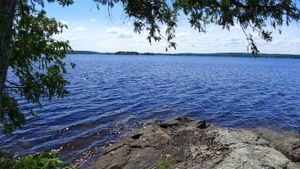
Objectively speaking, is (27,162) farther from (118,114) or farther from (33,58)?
(118,114)

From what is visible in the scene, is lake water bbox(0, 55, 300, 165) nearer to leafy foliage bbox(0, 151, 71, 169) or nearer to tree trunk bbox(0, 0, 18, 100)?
leafy foliage bbox(0, 151, 71, 169)

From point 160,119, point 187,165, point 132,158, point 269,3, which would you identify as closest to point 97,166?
point 132,158

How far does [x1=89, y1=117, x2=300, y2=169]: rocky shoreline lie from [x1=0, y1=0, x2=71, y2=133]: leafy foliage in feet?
15.1

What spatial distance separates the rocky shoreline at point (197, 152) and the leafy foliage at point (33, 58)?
461 cm

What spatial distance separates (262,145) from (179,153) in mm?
3552

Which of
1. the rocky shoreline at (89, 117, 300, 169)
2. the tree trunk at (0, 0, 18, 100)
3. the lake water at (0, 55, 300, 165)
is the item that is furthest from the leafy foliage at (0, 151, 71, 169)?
the lake water at (0, 55, 300, 165)

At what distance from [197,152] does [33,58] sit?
283 inches

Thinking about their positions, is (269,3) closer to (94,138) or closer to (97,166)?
(97,166)

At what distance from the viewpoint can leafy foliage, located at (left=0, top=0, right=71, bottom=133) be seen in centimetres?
1062

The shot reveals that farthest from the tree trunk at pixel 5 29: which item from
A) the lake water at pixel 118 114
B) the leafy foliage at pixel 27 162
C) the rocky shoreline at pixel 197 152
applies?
the lake water at pixel 118 114

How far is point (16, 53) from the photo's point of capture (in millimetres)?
10562

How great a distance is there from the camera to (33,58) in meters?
11.3

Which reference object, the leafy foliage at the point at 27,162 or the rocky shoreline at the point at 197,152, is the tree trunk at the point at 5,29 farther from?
the rocky shoreline at the point at 197,152

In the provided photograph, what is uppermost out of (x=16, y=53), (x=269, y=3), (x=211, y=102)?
(x=269, y=3)
